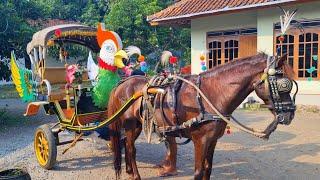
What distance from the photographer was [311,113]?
1038 cm

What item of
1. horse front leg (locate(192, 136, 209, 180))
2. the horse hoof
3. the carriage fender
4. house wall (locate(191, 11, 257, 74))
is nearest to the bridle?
horse front leg (locate(192, 136, 209, 180))

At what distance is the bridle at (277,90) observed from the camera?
3471mm

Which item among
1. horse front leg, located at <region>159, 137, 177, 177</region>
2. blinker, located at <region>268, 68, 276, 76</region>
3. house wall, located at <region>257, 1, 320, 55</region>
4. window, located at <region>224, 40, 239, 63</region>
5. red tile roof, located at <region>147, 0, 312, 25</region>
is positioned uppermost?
red tile roof, located at <region>147, 0, 312, 25</region>

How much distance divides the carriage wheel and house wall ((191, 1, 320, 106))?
21.1ft

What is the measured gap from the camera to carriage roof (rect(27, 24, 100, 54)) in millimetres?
5770

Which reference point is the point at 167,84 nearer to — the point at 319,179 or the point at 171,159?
the point at 171,159

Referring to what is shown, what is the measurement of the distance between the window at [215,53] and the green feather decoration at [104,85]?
794cm

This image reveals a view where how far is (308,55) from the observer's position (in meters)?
11.0

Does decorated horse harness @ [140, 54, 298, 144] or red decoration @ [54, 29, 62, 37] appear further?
red decoration @ [54, 29, 62, 37]

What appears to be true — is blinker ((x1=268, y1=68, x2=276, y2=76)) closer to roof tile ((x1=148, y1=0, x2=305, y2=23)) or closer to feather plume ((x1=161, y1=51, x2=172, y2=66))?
feather plume ((x1=161, y1=51, x2=172, y2=66))

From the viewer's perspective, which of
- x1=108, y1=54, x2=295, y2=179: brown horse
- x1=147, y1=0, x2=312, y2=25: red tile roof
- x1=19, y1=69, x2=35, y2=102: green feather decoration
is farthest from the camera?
x1=147, y1=0, x2=312, y2=25: red tile roof

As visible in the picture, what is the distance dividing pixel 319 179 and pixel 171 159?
7.19 feet

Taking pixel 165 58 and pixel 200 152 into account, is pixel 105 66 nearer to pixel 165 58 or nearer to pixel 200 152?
pixel 165 58

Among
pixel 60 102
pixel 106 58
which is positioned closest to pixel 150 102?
pixel 106 58
